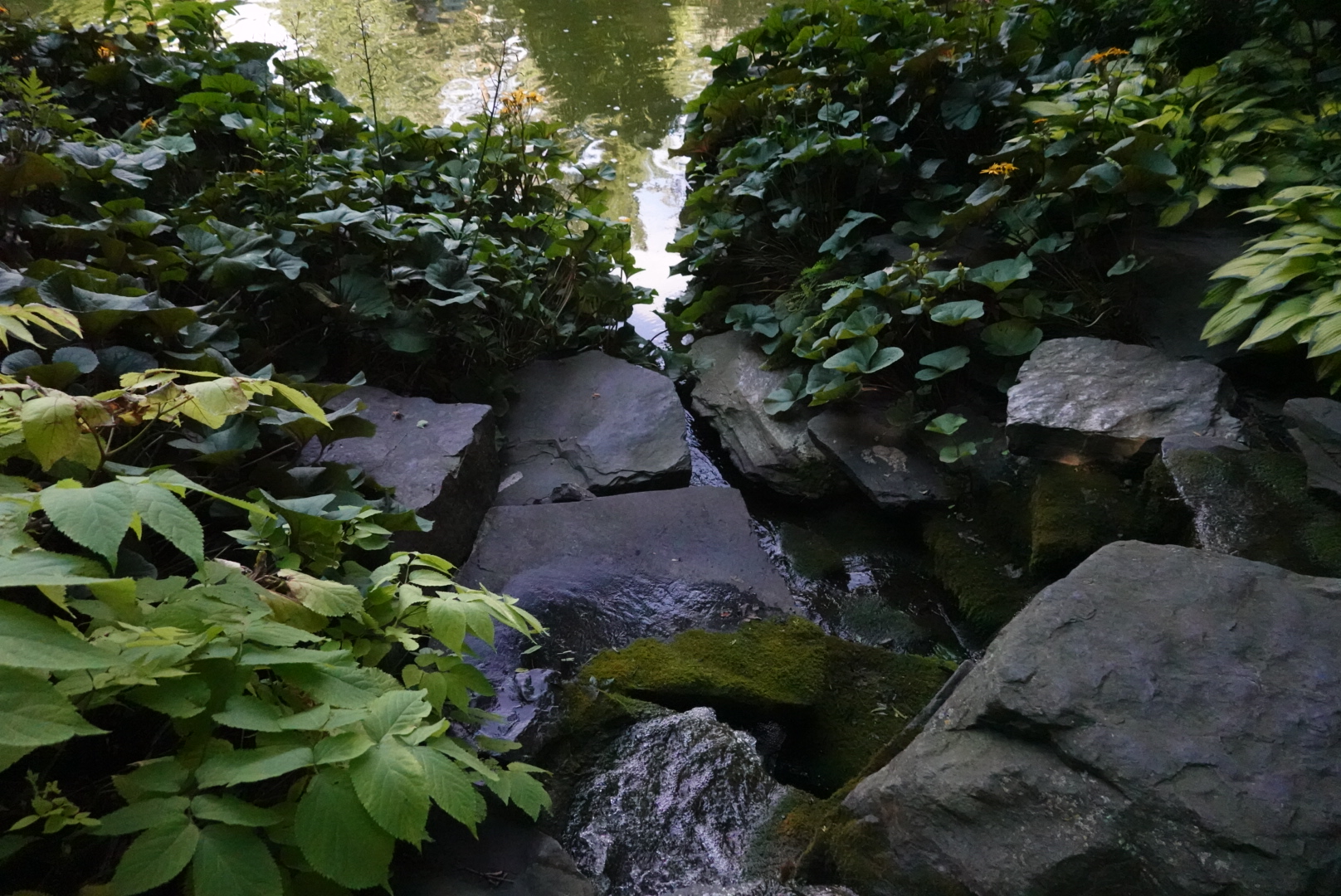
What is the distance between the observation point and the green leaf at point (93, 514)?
3.49ft

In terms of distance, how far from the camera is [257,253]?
286 cm

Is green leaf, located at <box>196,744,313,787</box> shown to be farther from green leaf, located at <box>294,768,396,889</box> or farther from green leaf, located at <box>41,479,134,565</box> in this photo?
green leaf, located at <box>41,479,134,565</box>

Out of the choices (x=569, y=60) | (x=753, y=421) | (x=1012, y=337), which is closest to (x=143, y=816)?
(x=753, y=421)

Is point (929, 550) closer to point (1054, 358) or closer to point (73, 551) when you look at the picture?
point (1054, 358)

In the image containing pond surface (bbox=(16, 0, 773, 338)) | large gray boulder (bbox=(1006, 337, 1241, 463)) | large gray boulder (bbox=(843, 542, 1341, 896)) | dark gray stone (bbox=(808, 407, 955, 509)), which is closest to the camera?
large gray boulder (bbox=(843, 542, 1341, 896))

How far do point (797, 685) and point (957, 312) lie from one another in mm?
1767

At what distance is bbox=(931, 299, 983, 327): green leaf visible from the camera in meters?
3.28

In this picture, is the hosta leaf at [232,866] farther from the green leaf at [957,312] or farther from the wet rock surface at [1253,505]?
the green leaf at [957,312]

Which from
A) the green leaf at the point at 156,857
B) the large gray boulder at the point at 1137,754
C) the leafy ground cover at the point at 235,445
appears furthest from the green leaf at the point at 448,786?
the large gray boulder at the point at 1137,754

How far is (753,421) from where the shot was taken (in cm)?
384

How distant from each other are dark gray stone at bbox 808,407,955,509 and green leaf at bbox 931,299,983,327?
1.61ft

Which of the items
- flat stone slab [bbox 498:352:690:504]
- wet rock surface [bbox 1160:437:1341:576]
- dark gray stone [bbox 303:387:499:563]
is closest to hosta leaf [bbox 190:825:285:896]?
dark gray stone [bbox 303:387:499:563]

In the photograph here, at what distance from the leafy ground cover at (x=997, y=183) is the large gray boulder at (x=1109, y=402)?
20cm

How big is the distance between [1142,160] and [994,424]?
116 centimetres
